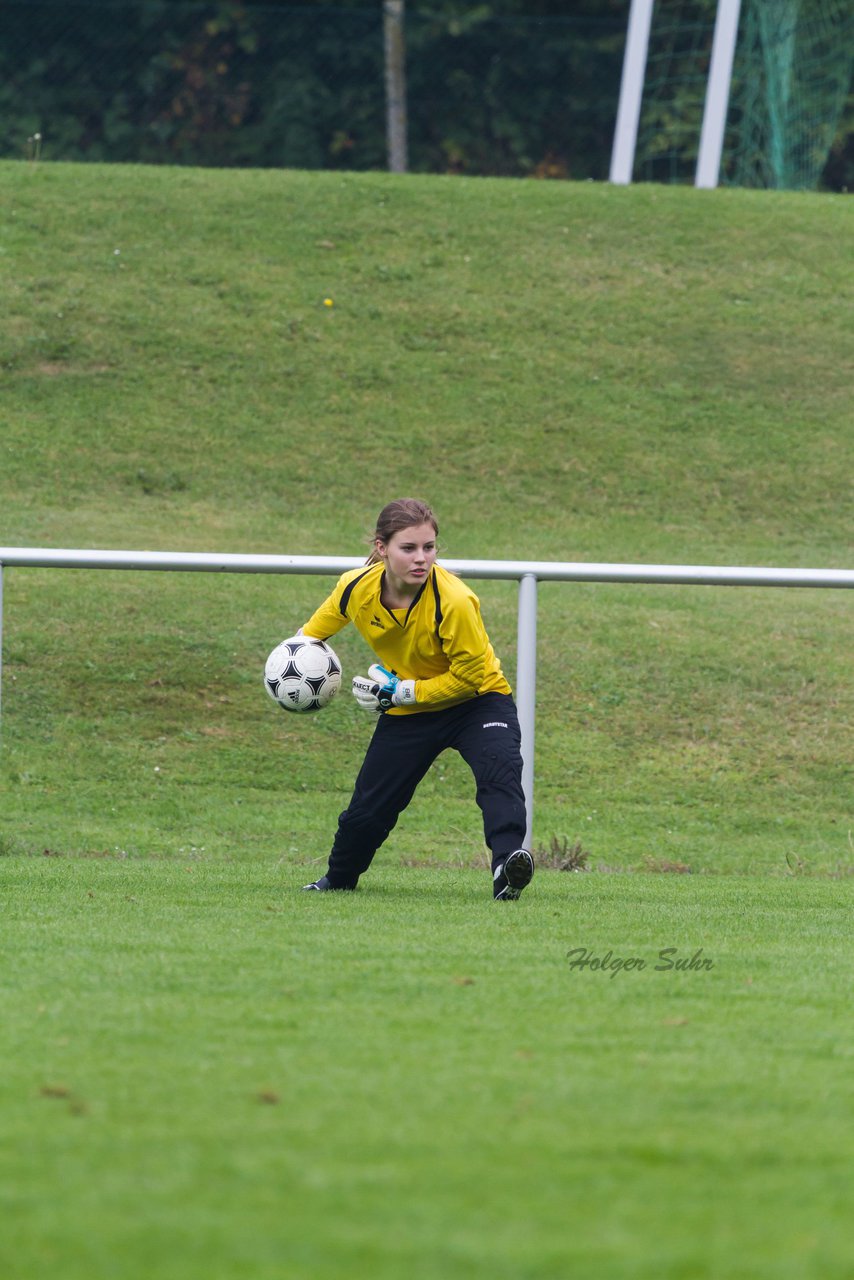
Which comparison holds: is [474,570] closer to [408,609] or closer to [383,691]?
[408,609]

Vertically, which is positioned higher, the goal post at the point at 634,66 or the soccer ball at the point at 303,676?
the goal post at the point at 634,66

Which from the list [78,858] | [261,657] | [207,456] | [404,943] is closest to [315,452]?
[207,456]

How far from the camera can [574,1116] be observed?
3.33 m

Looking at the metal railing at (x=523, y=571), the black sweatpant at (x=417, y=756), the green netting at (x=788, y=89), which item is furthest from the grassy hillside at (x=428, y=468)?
the green netting at (x=788, y=89)

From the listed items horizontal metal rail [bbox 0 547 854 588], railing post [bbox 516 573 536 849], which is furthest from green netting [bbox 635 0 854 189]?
railing post [bbox 516 573 536 849]

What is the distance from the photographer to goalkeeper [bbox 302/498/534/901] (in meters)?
6.50

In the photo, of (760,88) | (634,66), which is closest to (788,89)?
(760,88)

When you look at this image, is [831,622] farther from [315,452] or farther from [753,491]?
[315,452]

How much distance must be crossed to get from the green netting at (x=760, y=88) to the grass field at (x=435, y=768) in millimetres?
2939

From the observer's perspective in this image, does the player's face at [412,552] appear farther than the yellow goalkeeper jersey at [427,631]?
No

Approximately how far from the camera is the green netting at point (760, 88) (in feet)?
84.5

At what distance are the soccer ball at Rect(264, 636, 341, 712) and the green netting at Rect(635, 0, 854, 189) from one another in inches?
833
